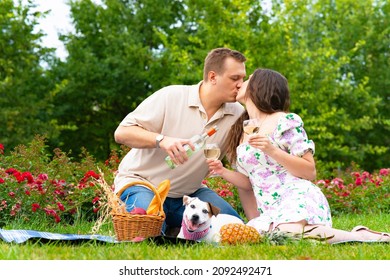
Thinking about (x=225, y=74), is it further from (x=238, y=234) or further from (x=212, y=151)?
(x=238, y=234)

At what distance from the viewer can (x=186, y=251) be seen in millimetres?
4367

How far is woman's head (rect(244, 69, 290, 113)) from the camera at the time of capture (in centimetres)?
541

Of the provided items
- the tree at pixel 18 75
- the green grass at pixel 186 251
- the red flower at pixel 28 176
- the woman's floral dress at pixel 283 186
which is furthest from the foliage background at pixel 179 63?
the green grass at pixel 186 251

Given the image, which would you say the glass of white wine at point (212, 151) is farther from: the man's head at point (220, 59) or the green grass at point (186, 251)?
the man's head at point (220, 59)

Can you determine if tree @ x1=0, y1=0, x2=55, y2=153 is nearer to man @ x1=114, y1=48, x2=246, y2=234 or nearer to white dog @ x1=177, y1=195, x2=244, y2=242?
man @ x1=114, y1=48, x2=246, y2=234

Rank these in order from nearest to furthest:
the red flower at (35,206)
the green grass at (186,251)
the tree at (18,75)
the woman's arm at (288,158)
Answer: the green grass at (186,251)
the woman's arm at (288,158)
the red flower at (35,206)
the tree at (18,75)

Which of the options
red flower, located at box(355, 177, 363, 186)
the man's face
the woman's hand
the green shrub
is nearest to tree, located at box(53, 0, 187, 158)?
red flower, located at box(355, 177, 363, 186)

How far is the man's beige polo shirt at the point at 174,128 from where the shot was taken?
19.2 ft

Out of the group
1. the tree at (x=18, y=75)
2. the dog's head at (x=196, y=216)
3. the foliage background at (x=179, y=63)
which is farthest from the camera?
the tree at (x=18, y=75)

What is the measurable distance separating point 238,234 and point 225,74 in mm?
1609

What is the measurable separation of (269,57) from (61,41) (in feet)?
30.9

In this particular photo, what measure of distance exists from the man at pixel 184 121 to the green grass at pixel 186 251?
1204 mm

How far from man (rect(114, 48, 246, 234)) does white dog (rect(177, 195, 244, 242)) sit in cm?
80

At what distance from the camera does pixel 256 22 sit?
18.0 metres
